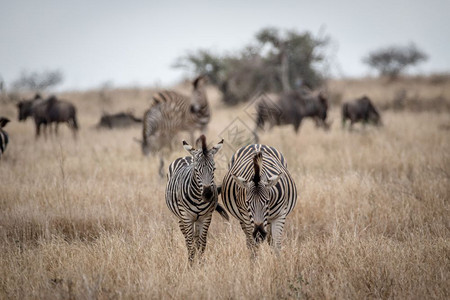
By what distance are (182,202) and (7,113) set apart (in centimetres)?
2081

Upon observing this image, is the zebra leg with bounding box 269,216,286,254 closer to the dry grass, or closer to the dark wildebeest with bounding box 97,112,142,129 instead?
the dark wildebeest with bounding box 97,112,142,129

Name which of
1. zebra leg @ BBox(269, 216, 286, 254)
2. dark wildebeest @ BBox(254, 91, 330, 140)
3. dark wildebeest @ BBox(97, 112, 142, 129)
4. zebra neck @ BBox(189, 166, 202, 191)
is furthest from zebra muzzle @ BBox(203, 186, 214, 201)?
dark wildebeest @ BBox(97, 112, 142, 129)

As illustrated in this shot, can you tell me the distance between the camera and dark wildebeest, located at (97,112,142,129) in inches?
714

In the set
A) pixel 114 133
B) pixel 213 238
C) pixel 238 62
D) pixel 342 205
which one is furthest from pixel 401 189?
pixel 238 62

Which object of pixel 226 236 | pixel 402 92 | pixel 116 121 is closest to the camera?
pixel 226 236

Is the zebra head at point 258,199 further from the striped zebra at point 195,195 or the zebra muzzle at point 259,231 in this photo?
the striped zebra at point 195,195

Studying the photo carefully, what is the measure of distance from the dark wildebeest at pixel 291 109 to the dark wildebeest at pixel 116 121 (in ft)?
20.4

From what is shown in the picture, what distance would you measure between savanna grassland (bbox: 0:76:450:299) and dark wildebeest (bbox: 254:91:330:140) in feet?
15.7

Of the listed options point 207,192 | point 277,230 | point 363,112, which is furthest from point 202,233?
point 363,112

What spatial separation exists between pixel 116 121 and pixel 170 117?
7383 mm

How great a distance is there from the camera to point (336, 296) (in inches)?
139

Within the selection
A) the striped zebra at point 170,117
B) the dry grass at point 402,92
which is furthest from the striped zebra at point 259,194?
the dry grass at point 402,92

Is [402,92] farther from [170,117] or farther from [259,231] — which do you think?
[259,231]

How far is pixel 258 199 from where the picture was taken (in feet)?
12.3
